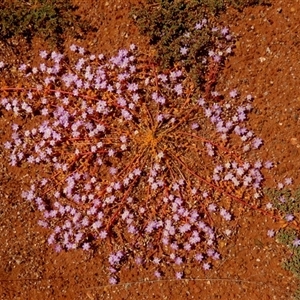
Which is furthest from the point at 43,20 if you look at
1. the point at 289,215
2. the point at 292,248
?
the point at 292,248

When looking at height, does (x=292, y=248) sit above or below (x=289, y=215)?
below

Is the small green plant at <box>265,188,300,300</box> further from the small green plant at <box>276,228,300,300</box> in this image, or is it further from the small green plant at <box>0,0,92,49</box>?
the small green plant at <box>0,0,92,49</box>

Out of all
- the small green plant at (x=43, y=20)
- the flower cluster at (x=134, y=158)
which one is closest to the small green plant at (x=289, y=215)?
the flower cluster at (x=134, y=158)

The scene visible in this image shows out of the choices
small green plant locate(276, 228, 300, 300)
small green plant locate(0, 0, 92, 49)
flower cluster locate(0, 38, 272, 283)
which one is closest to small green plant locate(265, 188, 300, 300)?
small green plant locate(276, 228, 300, 300)

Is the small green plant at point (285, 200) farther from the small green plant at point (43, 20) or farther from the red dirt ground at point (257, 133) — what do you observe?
the small green plant at point (43, 20)

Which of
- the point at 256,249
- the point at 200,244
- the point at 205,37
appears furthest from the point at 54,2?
the point at 256,249

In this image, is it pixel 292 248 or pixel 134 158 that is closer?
pixel 292 248

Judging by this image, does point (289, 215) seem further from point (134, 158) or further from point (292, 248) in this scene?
point (134, 158)
